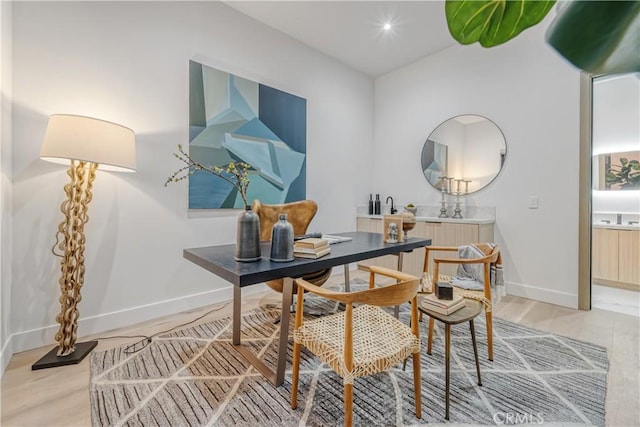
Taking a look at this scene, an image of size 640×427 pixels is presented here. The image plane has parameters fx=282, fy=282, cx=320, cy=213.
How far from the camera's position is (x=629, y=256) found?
10.4ft

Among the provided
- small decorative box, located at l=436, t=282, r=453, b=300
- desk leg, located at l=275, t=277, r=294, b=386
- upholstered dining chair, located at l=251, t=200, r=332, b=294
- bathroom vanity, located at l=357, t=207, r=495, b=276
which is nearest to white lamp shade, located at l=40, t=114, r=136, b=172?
upholstered dining chair, located at l=251, t=200, r=332, b=294

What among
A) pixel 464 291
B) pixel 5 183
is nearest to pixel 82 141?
pixel 5 183

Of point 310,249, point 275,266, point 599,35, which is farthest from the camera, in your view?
point 310,249

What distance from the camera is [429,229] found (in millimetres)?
3338

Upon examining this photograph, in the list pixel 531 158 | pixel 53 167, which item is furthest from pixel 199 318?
pixel 531 158

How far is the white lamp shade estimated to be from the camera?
1.62 m

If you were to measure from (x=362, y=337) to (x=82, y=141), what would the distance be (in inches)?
75.2

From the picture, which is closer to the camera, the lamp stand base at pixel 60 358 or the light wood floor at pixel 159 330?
the light wood floor at pixel 159 330

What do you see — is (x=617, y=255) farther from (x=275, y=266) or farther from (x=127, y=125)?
(x=127, y=125)

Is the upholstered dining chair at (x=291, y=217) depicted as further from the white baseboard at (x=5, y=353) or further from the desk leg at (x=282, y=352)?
the white baseboard at (x=5, y=353)

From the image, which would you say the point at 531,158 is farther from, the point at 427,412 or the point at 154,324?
the point at 154,324

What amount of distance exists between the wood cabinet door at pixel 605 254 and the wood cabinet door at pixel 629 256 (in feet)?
0.13

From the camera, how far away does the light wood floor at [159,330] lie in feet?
4.27

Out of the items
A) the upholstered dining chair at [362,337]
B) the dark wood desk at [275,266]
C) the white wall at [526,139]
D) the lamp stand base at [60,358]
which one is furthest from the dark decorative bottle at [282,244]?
the white wall at [526,139]
